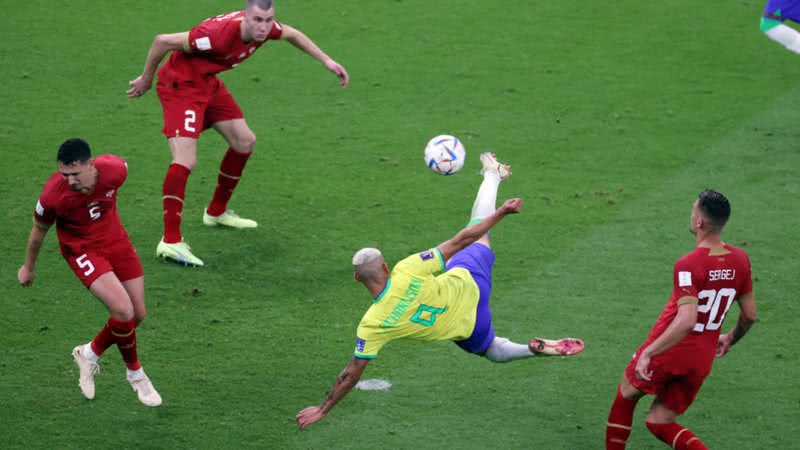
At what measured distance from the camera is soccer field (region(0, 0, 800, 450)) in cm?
711

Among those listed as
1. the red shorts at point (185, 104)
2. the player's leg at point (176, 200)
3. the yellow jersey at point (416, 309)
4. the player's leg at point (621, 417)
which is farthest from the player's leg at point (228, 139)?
the player's leg at point (621, 417)

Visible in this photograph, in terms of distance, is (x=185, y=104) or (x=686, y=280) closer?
(x=686, y=280)

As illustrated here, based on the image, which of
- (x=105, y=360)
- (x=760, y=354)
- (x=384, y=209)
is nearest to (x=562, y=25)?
(x=384, y=209)

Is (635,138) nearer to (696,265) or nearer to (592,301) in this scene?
(592,301)

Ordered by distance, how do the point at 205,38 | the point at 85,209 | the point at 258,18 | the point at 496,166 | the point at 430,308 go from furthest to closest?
the point at 205,38, the point at 258,18, the point at 496,166, the point at 85,209, the point at 430,308

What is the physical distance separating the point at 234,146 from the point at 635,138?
4264 millimetres

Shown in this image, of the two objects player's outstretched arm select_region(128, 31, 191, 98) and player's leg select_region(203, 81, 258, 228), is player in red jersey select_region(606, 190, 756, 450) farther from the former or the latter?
player's outstretched arm select_region(128, 31, 191, 98)

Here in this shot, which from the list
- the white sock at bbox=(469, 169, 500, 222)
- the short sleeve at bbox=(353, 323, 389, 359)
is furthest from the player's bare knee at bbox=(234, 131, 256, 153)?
the short sleeve at bbox=(353, 323, 389, 359)

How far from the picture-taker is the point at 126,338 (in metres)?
6.94

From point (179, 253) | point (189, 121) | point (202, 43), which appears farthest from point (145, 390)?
point (202, 43)

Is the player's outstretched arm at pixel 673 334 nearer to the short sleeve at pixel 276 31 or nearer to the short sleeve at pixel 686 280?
the short sleeve at pixel 686 280

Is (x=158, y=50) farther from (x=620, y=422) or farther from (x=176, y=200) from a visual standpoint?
(x=620, y=422)

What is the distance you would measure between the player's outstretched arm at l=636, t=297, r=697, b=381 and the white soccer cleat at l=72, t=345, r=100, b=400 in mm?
3389

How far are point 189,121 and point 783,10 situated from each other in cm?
575
